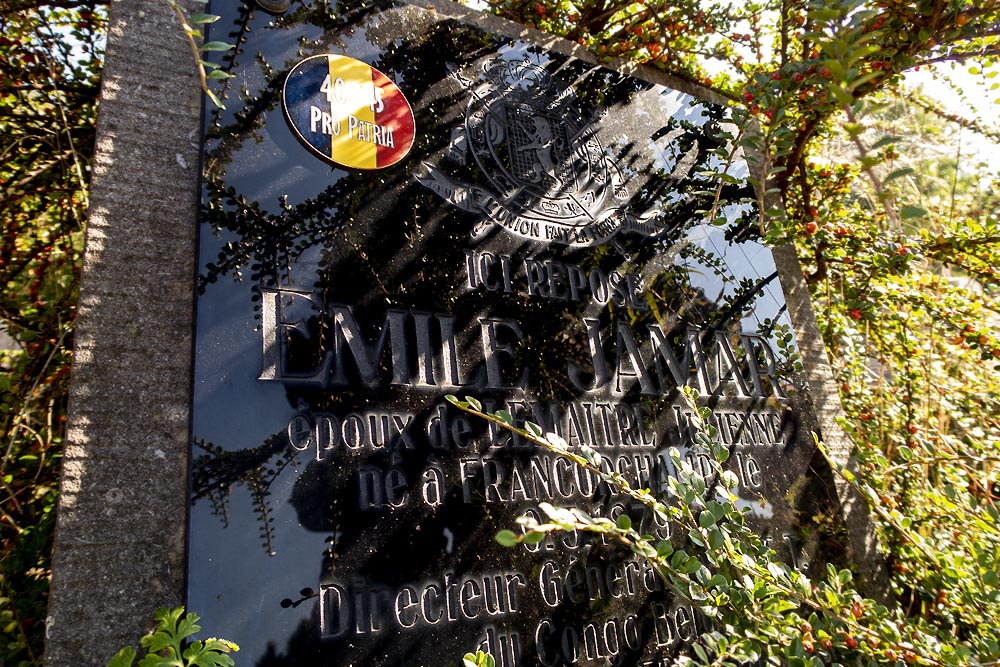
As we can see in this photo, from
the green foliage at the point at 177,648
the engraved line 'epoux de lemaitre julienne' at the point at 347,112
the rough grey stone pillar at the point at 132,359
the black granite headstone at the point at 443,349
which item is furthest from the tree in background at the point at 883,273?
the green foliage at the point at 177,648

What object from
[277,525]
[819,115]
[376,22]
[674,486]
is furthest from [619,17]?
[277,525]

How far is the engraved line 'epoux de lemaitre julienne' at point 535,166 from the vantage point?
2.30m

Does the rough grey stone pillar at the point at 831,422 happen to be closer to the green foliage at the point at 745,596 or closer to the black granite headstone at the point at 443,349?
the black granite headstone at the point at 443,349

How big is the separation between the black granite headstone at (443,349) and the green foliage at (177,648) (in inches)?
2.8

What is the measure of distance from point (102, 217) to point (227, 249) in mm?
348

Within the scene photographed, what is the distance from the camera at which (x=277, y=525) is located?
1495 mm

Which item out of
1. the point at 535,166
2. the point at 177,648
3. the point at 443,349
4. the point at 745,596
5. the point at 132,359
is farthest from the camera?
the point at 535,166

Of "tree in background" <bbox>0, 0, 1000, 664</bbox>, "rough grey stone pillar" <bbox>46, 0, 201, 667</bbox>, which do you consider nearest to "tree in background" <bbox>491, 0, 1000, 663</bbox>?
"tree in background" <bbox>0, 0, 1000, 664</bbox>

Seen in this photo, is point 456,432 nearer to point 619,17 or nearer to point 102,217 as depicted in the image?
point 102,217

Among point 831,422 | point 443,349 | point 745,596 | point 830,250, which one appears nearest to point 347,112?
point 443,349

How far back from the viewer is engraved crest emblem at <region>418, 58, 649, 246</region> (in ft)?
7.56

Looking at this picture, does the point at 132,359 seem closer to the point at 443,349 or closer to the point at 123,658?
the point at 123,658

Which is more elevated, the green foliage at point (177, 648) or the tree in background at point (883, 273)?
the tree in background at point (883, 273)

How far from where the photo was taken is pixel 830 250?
3375mm
